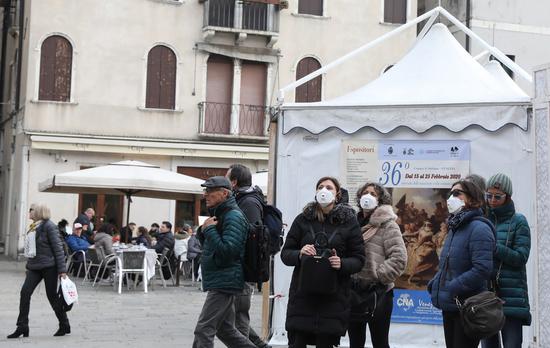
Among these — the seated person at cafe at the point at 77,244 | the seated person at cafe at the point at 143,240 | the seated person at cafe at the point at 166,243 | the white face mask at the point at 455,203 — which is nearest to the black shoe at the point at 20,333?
the white face mask at the point at 455,203

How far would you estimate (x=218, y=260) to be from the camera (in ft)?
23.8

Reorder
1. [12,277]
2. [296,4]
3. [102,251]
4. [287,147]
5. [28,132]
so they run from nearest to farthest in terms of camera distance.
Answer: [287,147] → [102,251] → [12,277] → [28,132] → [296,4]

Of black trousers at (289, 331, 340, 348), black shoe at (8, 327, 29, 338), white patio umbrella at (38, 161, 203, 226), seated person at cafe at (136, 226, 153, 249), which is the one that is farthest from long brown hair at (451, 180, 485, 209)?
seated person at cafe at (136, 226, 153, 249)

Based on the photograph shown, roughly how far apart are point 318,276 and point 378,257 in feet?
3.92

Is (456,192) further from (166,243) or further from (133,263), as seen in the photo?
(166,243)

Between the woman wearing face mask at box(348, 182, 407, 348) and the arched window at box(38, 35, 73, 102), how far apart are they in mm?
21737

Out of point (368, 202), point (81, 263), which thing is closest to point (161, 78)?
point (81, 263)

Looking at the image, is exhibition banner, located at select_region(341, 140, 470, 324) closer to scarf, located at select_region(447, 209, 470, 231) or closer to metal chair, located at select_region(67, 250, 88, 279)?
scarf, located at select_region(447, 209, 470, 231)

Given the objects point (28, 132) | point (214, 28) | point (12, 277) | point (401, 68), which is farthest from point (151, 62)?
point (401, 68)

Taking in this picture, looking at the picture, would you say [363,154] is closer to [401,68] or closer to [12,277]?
[401,68]

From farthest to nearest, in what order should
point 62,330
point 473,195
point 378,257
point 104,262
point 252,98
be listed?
1. point 252,98
2. point 104,262
3. point 62,330
4. point 378,257
5. point 473,195

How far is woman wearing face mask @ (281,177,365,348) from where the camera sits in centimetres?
697

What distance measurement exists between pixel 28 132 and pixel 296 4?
9.63m

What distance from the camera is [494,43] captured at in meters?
32.5
